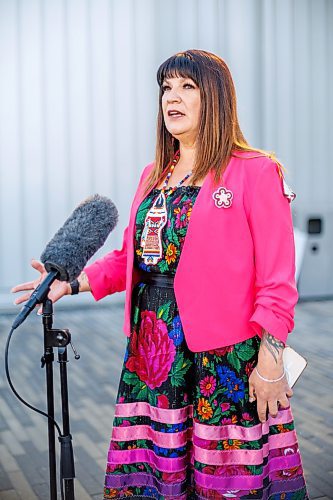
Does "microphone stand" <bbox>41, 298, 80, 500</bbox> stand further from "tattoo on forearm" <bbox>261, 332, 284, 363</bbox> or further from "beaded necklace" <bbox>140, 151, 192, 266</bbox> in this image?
"tattoo on forearm" <bbox>261, 332, 284, 363</bbox>

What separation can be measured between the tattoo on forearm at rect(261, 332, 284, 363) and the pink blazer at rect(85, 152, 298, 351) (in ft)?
0.09

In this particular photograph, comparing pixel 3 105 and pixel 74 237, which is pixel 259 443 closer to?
pixel 74 237

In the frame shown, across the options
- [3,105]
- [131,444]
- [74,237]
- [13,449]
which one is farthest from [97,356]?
[74,237]

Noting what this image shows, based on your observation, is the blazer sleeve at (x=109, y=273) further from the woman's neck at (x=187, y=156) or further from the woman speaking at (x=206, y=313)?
the woman's neck at (x=187, y=156)

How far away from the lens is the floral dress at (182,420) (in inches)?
82.0

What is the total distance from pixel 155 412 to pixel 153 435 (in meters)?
0.07

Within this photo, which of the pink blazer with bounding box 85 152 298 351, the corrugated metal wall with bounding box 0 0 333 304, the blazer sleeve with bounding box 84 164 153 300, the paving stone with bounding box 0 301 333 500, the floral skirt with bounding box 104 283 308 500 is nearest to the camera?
the pink blazer with bounding box 85 152 298 351

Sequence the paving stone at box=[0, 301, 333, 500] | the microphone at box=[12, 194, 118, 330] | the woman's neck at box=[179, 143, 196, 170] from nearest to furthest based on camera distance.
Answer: the microphone at box=[12, 194, 118, 330], the woman's neck at box=[179, 143, 196, 170], the paving stone at box=[0, 301, 333, 500]

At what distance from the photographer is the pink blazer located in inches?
77.9

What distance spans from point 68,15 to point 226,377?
568 centimetres

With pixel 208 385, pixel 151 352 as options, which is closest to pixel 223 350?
pixel 208 385

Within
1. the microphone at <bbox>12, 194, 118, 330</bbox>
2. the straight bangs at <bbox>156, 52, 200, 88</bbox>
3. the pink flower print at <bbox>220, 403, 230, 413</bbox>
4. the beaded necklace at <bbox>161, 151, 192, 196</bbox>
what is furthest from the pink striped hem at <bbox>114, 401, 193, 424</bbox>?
the straight bangs at <bbox>156, 52, 200, 88</bbox>

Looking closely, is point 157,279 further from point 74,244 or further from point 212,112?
point 212,112

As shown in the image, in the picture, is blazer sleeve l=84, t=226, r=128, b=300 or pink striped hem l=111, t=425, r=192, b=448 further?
blazer sleeve l=84, t=226, r=128, b=300
